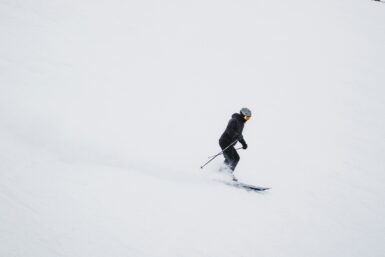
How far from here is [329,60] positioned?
1434 cm

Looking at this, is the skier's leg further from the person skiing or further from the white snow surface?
the white snow surface

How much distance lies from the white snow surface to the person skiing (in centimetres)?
56

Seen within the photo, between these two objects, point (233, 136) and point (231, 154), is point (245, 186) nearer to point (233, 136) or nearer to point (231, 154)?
point (231, 154)

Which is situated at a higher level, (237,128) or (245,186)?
(237,128)

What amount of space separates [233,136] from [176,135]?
6.67 feet

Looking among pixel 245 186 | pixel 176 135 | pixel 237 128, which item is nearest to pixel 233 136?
pixel 237 128

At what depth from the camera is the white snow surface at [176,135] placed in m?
4.52

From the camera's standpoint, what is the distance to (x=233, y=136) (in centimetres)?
604

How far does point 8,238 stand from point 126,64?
26.9 feet

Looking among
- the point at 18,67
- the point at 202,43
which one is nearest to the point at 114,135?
the point at 18,67

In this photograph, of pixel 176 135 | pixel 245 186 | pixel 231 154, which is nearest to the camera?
pixel 245 186

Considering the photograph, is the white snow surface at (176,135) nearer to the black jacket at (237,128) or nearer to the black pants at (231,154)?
the black pants at (231,154)

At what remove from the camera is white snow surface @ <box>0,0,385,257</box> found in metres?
4.52

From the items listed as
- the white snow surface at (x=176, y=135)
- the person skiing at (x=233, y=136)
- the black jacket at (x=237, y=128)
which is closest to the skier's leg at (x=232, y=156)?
the person skiing at (x=233, y=136)
